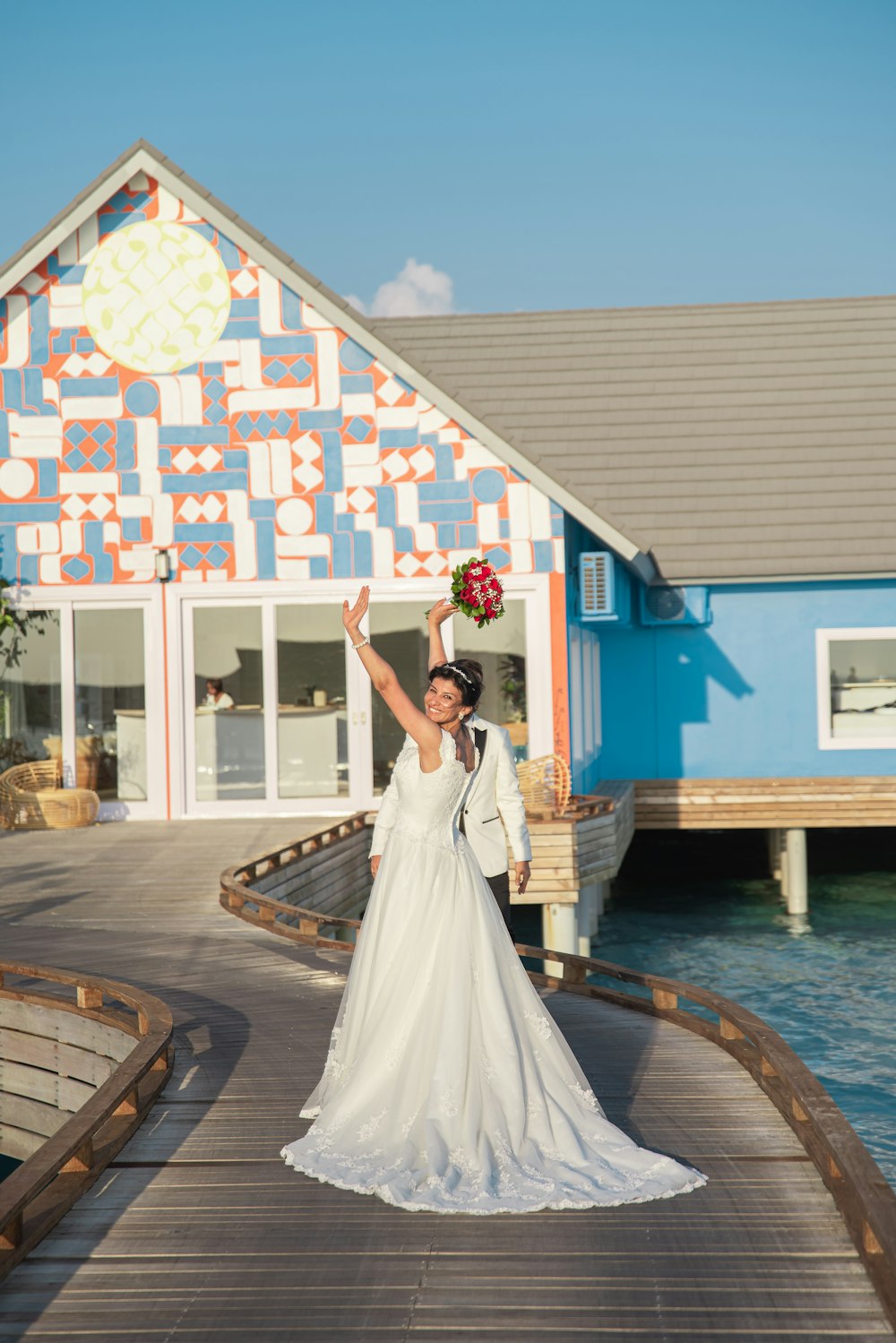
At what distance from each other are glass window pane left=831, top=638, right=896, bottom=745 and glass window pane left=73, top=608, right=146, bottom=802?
8216 mm

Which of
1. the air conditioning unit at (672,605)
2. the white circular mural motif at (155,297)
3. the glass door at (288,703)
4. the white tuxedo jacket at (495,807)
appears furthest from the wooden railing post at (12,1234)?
the air conditioning unit at (672,605)

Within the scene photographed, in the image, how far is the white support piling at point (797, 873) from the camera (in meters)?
16.7

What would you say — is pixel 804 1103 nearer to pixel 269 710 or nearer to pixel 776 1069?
pixel 776 1069

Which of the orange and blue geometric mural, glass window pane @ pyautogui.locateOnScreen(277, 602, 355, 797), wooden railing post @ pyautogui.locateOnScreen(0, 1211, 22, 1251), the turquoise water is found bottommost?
the turquoise water

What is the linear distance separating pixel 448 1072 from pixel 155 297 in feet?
35.8

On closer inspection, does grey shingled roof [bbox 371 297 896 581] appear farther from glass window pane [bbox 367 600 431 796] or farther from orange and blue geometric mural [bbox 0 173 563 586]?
glass window pane [bbox 367 600 431 796]

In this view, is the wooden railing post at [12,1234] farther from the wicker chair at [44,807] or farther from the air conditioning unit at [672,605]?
the air conditioning unit at [672,605]

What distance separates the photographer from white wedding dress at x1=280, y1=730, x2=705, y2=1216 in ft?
15.5

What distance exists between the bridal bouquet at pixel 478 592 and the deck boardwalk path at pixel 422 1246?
214 centimetres

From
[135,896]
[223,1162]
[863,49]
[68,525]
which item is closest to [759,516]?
[68,525]

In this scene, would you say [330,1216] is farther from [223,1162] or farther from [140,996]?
[140,996]

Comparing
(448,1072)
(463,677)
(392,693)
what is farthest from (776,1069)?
A: (392,693)

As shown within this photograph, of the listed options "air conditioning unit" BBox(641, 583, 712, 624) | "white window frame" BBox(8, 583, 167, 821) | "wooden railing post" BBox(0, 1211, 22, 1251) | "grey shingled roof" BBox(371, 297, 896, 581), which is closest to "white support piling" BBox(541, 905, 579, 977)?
"white window frame" BBox(8, 583, 167, 821)

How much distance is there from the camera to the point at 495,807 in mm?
6965
